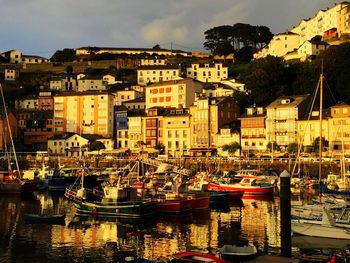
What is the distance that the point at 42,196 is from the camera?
55781mm

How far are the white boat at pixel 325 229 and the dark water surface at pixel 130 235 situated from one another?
184 centimetres

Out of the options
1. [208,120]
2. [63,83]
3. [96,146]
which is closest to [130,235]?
[208,120]

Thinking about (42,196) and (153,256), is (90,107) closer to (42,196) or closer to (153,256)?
(42,196)

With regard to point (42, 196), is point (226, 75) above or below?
above

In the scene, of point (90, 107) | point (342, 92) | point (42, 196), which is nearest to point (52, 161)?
point (90, 107)

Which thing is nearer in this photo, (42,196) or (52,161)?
(42,196)

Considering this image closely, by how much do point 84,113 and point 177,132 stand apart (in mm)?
24895

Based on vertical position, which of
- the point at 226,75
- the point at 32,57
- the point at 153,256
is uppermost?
the point at 32,57

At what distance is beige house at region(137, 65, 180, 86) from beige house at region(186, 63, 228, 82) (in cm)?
371

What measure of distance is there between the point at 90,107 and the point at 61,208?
196ft

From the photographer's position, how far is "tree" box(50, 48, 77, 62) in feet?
502

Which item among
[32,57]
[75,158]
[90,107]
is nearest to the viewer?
[75,158]

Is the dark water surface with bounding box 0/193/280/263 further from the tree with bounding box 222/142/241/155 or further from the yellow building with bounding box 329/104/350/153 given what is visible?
the tree with bounding box 222/142/241/155

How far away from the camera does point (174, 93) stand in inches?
3841
